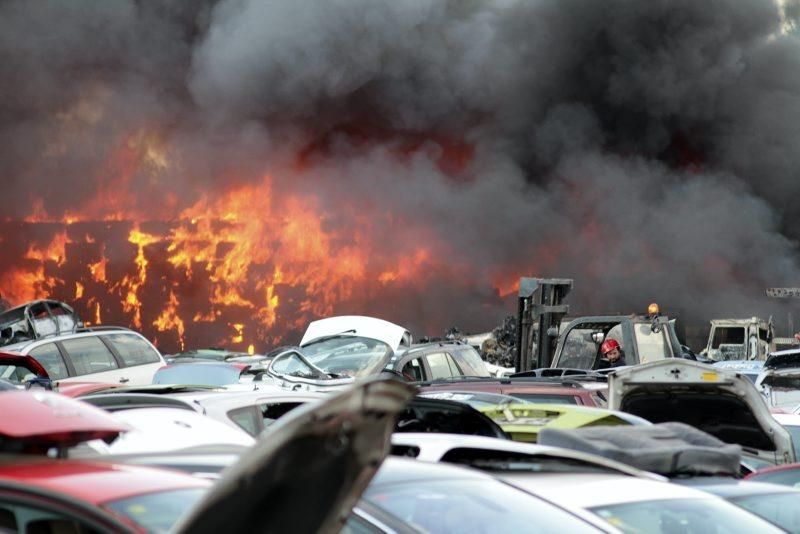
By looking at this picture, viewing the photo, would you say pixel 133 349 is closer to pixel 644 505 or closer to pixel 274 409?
pixel 274 409

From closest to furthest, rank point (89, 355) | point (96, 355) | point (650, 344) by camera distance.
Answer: point (89, 355), point (96, 355), point (650, 344)

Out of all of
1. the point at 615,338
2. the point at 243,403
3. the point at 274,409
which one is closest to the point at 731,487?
the point at 243,403

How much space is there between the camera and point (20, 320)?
16.7 m

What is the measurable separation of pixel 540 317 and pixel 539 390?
7924mm

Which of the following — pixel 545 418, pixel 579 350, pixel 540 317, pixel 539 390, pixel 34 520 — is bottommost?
pixel 34 520

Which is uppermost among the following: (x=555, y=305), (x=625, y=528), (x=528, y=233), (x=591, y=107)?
(x=591, y=107)

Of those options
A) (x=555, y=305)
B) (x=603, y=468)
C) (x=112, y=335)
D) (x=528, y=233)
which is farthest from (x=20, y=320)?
(x=528, y=233)

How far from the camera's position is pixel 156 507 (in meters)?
3.04

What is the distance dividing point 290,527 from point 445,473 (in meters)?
1.87

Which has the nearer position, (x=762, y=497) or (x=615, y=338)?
(x=762, y=497)

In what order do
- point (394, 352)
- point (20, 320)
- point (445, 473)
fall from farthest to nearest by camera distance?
1. point (20, 320)
2. point (394, 352)
3. point (445, 473)

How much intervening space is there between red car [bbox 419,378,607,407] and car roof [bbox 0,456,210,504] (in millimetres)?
7280

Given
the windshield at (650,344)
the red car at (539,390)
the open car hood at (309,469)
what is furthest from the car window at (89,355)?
the open car hood at (309,469)

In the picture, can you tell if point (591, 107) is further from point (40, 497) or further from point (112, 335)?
point (40, 497)
